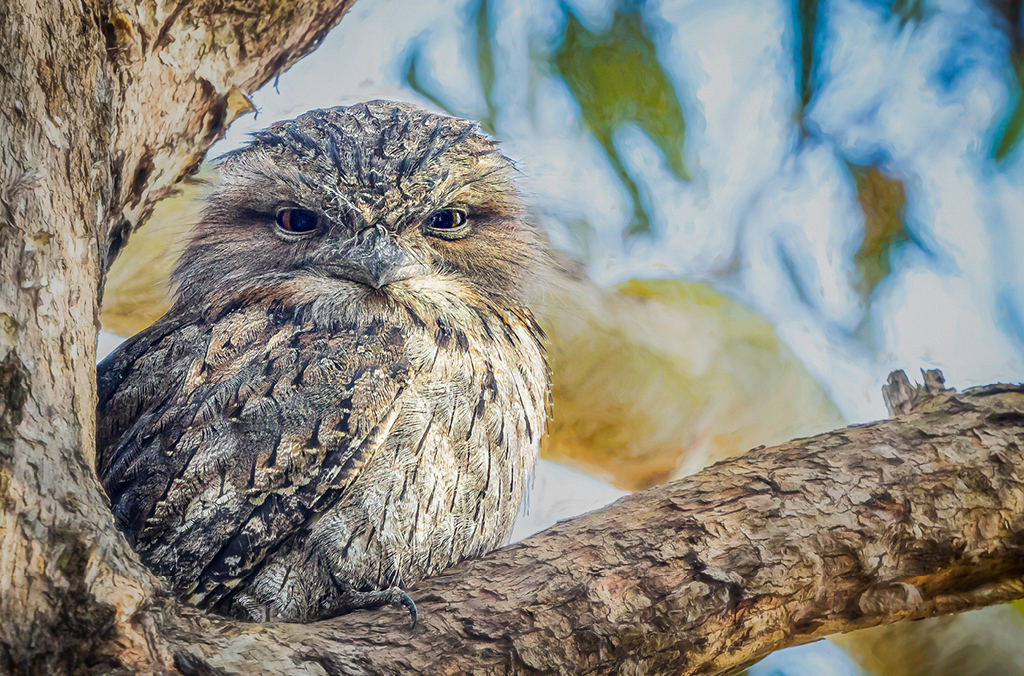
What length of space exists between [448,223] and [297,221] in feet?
1.13

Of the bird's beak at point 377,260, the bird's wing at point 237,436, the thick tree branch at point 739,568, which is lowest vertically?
the thick tree branch at point 739,568

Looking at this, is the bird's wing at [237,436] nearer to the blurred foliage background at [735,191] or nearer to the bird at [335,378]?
the bird at [335,378]

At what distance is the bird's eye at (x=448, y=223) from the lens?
1.64 m

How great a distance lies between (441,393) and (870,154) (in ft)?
5.70

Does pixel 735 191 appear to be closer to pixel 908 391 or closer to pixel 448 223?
pixel 908 391

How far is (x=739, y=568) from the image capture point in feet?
4.14

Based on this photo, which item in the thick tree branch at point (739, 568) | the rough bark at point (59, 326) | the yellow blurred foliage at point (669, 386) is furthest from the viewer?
the yellow blurred foliage at point (669, 386)

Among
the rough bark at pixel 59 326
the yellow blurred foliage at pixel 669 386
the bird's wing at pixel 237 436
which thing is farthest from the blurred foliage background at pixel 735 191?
the rough bark at pixel 59 326

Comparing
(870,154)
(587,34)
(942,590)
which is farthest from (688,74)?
(942,590)

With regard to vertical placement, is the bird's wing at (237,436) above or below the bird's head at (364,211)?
below

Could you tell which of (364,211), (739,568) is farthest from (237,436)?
(739,568)

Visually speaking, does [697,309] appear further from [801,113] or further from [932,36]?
[932,36]

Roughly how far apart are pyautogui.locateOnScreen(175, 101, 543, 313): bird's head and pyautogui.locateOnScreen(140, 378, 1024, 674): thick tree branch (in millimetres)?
665

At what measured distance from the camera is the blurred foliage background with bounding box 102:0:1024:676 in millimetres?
2180
